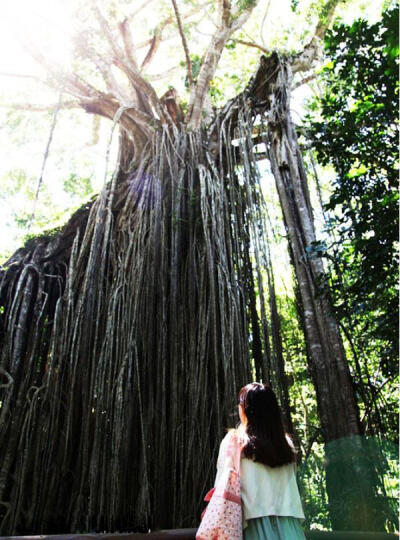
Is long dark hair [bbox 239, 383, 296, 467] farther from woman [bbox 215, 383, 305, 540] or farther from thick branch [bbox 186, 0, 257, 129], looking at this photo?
thick branch [bbox 186, 0, 257, 129]

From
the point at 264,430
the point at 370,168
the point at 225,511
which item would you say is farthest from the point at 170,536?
the point at 370,168

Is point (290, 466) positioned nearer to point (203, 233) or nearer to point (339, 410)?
point (339, 410)

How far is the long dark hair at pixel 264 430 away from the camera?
56.2 inches

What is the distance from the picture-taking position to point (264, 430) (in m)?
1.47

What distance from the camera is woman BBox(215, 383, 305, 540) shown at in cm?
138

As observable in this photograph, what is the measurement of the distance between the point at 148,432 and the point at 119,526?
46 centimetres

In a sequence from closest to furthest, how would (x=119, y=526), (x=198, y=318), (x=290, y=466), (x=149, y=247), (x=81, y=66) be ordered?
(x=290, y=466), (x=119, y=526), (x=198, y=318), (x=149, y=247), (x=81, y=66)

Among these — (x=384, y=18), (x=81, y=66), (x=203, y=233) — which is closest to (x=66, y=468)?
(x=203, y=233)

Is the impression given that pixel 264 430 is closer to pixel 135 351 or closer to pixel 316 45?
pixel 135 351

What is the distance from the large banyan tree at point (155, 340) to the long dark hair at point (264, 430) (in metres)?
0.96

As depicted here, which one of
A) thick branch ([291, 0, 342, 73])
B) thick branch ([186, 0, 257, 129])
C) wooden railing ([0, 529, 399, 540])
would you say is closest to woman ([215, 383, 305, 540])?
wooden railing ([0, 529, 399, 540])

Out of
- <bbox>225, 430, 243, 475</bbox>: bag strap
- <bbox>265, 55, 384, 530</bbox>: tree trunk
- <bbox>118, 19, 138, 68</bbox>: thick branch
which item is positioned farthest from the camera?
<bbox>118, 19, 138, 68</bbox>: thick branch

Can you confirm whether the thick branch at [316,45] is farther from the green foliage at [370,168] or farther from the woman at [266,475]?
the woman at [266,475]

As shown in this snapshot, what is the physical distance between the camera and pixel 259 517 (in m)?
1.38
